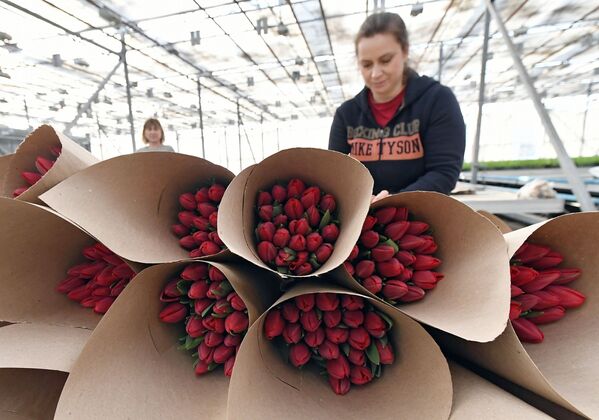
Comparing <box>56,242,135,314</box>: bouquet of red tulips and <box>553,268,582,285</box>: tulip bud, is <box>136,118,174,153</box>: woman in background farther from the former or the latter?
<box>553,268,582,285</box>: tulip bud

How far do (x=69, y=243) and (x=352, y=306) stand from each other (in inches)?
12.4

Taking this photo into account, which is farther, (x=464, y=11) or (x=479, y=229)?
(x=464, y=11)

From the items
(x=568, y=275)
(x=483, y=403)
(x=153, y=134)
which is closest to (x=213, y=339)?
(x=483, y=403)

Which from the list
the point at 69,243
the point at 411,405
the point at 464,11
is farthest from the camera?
the point at 464,11

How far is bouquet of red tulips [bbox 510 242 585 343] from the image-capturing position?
0.29 metres

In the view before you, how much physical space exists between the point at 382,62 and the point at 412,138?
6.9 inches

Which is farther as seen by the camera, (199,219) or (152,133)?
(152,133)

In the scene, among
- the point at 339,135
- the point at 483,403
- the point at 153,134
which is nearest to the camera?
the point at 483,403

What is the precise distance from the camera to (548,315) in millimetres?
299

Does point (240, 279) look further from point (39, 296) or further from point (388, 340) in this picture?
point (39, 296)

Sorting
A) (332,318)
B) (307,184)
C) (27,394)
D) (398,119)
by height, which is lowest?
(27,394)

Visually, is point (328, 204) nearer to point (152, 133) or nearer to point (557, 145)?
point (557, 145)

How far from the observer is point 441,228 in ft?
1.03

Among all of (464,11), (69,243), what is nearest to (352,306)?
(69,243)
